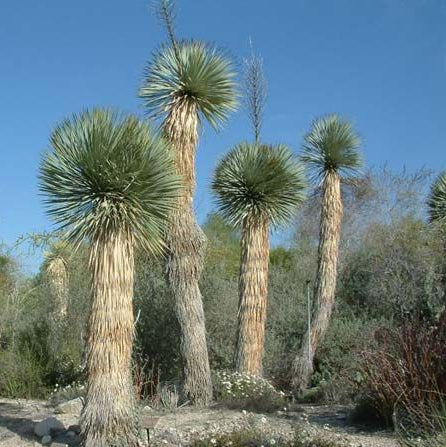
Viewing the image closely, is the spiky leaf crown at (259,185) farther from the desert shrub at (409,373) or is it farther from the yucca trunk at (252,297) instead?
the desert shrub at (409,373)

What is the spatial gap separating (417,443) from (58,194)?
19.0 ft

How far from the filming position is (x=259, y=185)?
1533 cm

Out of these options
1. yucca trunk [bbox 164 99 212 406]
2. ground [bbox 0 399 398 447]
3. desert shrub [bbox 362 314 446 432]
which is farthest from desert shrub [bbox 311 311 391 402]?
desert shrub [bbox 362 314 446 432]

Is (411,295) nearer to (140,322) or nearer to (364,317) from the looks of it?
(364,317)

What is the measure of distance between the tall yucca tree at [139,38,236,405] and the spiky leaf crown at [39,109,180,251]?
10.0ft

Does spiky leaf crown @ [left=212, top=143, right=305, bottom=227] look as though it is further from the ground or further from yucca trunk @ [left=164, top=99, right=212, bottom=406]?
the ground

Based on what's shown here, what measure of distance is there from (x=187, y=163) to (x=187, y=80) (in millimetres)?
1582

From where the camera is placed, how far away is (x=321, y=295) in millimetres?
17438

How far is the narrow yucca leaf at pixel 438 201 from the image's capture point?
19658 millimetres

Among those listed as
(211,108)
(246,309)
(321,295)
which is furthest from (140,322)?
(211,108)

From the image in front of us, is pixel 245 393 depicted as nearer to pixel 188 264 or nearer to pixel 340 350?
pixel 188 264

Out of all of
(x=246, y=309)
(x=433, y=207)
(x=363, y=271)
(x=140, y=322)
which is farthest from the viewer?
(x=363, y=271)

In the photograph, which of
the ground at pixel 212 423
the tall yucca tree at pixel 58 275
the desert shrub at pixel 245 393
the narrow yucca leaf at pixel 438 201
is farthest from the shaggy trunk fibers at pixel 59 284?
the narrow yucca leaf at pixel 438 201

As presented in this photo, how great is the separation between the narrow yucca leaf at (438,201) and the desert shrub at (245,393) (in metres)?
8.38
